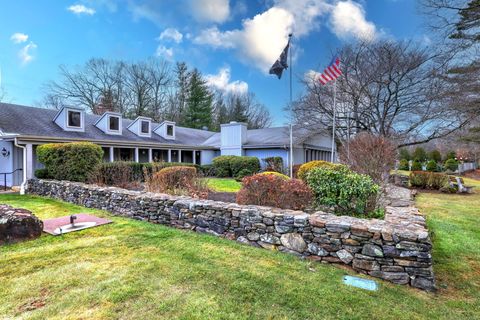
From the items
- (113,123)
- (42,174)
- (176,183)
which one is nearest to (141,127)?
(113,123)

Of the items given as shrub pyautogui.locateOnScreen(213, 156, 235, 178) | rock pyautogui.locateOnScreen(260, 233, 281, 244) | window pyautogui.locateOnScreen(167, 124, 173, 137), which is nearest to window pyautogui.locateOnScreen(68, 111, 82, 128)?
window pyautogui.locateOnScreen(167, 124, 173, 137)

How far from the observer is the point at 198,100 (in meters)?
32.8

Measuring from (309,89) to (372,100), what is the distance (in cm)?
378

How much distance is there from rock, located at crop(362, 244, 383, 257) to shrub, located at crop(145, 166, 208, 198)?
5165 millimetres

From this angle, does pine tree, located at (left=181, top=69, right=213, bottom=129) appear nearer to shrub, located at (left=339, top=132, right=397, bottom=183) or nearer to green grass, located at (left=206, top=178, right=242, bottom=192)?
green grass, located at (left=206, top=178, right=242, bottom=192)

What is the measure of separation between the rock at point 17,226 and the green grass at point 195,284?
25 cm

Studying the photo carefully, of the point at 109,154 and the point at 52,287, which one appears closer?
the point at 52,287

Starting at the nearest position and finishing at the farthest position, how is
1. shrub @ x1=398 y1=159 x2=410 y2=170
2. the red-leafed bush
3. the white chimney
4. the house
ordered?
the red-leafed bush
the house
the white chimney
shrub @ x1=398 y1=159 x2=410 y2=170

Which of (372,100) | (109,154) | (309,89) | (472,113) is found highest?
(309,89)

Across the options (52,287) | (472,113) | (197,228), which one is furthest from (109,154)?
(472,113)

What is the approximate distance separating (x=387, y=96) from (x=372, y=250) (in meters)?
13.6

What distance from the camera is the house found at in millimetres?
11766

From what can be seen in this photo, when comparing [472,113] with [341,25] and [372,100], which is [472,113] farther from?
[341,25]

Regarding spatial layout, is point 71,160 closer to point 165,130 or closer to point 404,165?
point 165,130
